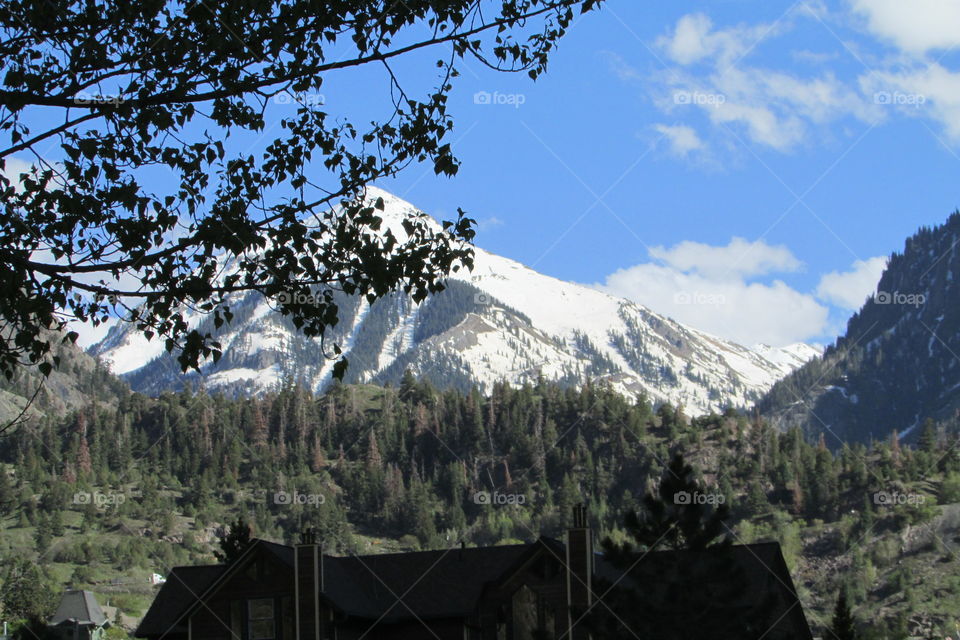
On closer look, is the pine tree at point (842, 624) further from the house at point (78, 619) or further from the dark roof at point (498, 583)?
the house at point (78, 619)

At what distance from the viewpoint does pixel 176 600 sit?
148ft

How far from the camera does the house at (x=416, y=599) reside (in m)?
40.2

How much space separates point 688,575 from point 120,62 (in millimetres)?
26350

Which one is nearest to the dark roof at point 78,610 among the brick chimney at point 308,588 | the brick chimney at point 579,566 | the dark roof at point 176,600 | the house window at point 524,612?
the dark roof at point 176,600

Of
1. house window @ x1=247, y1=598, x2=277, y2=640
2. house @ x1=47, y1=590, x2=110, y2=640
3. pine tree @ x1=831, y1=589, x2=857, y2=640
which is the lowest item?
pine tree @ x1=831, y1=589, x2=857, y2=640

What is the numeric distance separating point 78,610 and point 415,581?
8840 centimetres

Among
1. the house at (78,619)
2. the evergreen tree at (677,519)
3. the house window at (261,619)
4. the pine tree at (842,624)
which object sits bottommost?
the pine tree at (842,624)

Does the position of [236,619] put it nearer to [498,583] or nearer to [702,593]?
[498,583]

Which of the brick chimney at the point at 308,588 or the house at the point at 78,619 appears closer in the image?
the brick chimney at the point at 308,588

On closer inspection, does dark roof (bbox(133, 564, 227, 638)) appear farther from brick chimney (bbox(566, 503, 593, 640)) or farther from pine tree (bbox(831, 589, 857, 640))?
pine tree (bbox(831, 589, 857, 640))

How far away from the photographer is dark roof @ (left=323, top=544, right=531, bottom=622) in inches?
1667

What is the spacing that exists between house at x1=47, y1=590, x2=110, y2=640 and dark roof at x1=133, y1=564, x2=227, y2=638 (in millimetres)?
63172

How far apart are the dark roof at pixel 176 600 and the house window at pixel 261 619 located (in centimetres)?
160
